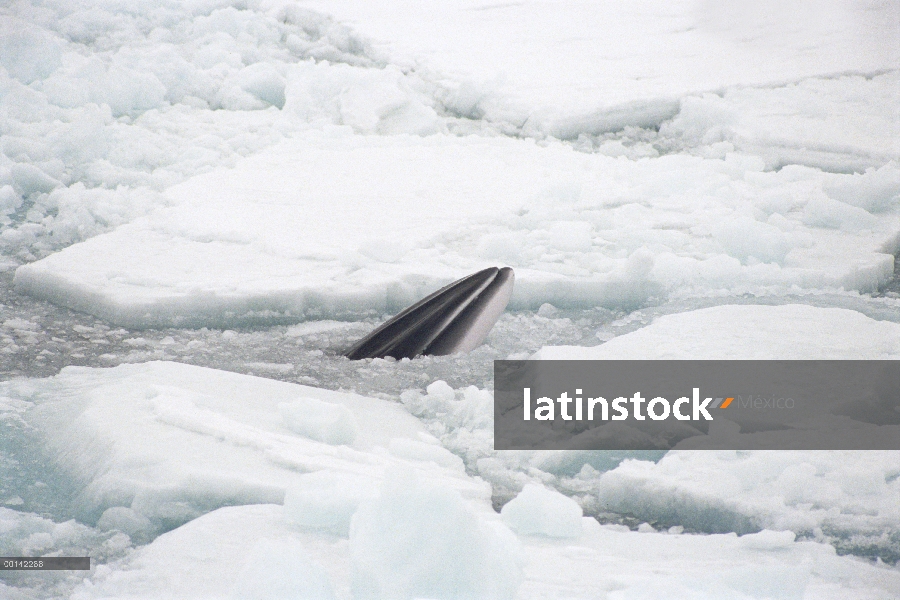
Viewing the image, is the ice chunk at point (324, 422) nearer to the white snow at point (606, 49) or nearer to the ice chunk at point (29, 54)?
the white snow at point (606, 49)

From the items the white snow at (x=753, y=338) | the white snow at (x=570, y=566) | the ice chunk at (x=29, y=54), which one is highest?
the ice chunk at (x=29, y=54)

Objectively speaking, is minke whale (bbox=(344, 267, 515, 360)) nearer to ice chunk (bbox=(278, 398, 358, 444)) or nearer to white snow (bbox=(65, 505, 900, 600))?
ice chunk (bbox=(278, 398, 358, 444))

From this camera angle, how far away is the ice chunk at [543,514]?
175 cm

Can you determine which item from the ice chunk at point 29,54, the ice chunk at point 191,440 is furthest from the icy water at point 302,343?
the ice chunk at point 29,54

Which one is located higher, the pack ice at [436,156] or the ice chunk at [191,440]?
the pack ice at [436,156]

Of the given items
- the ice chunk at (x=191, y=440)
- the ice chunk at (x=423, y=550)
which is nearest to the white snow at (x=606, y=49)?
the ice chunk at (x=191, y=440)

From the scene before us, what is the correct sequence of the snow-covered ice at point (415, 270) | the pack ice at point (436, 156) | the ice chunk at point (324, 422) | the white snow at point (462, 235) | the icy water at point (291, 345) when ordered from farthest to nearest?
the pack ice at point (436, 156), the white snow at point (462, 235), the icy water at point (291, 345), the ice chunk at point (324, 422), the snow-covered ice at point (415, 270)

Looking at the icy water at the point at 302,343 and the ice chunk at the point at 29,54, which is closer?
the icy water at the point at 302,343

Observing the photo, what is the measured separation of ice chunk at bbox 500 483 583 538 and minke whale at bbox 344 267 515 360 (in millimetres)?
904

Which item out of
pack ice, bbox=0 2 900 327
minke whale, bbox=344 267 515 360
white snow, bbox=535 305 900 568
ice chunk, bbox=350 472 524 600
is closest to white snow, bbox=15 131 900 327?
pack ice, bbox=0 2 900 327

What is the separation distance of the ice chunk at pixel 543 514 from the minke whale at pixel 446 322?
2.97 ft

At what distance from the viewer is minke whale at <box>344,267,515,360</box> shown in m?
2.61

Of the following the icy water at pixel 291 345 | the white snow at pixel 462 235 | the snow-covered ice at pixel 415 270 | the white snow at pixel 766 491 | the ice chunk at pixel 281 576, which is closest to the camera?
the ice chunk at pixel 281 576

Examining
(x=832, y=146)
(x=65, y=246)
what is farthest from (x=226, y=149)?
(x=832, y=146)
